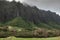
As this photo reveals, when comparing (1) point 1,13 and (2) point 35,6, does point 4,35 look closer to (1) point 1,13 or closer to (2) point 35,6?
(1) point 1,13

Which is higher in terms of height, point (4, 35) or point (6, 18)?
point (6, 18)

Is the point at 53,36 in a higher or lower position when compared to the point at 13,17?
lower

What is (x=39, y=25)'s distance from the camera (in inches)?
191

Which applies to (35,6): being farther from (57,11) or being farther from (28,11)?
(57,11)

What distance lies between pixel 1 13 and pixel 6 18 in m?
0.20

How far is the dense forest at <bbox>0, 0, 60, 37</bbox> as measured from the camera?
15.3ft

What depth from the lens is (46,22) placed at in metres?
4.95

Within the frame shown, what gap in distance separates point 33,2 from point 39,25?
70 centimetres

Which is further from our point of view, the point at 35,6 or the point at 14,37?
the point at 35,6

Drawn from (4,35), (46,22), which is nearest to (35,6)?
(46,22)

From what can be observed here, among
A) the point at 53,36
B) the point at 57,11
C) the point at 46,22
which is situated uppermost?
the point at 57,11

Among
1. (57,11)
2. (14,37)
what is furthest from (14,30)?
(57,11)

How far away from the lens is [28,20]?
4879 mm

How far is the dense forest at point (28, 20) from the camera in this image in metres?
4.67
